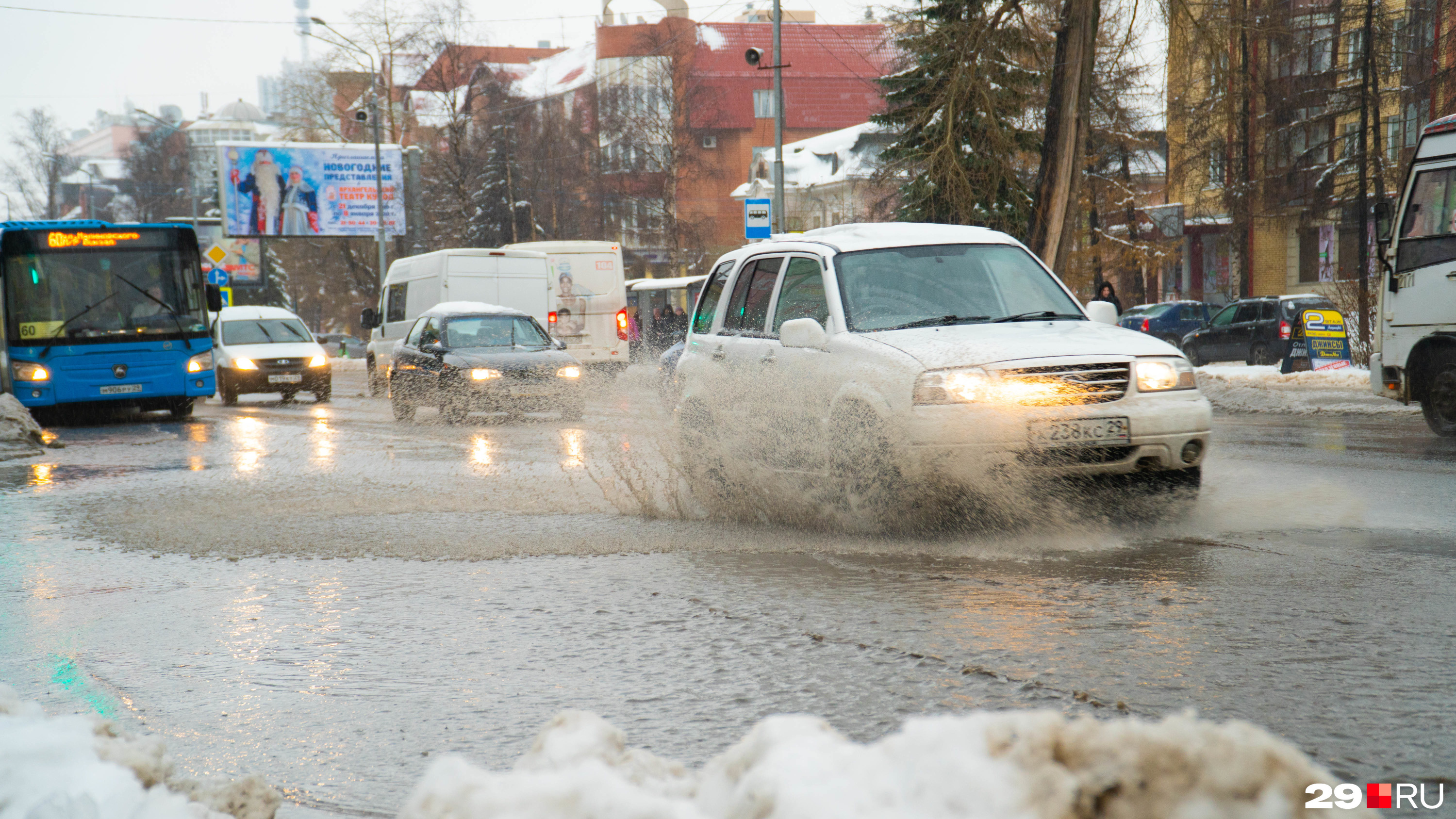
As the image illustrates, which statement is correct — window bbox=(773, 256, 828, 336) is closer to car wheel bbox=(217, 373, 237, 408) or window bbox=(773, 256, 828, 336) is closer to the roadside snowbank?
the roadside snowbank

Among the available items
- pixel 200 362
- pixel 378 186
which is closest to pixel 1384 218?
pixel 200 362

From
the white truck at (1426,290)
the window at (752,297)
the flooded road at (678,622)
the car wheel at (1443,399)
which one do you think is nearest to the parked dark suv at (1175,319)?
the white truck at (1426,290)

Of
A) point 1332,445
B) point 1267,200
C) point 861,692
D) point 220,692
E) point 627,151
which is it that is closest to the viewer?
point 861,692

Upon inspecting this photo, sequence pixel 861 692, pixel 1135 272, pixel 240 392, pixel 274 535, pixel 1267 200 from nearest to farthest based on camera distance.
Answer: pixel 861 692 < pixel 274 535 < pixel 240 392 < pixel 1267 200 < pixel 1135 272

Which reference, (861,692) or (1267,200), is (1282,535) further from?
(1267,200)

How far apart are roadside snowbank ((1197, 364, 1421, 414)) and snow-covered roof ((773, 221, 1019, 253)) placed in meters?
8.76

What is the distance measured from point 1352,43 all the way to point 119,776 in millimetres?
32332

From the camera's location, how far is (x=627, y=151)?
6825 centimetres

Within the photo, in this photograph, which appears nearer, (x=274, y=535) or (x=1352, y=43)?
(x=274, y=535)

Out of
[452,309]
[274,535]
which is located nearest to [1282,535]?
[274,535]

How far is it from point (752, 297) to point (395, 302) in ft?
65.5

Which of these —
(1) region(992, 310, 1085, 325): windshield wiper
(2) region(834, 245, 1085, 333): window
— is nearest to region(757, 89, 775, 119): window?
→ (2) region(834, 245, 1085, 333): window

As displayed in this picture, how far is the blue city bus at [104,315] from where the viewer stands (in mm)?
18734

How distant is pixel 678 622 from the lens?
16.4ft
